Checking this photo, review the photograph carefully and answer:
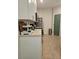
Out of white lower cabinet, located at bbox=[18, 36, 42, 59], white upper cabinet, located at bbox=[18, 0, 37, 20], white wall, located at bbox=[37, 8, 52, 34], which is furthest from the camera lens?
white wall, located at bbox=[37, 8, 52, 34]

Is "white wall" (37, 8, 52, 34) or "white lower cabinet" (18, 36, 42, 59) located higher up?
"white wall" (37, 8, 52, 34)

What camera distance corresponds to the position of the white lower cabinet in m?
2.31

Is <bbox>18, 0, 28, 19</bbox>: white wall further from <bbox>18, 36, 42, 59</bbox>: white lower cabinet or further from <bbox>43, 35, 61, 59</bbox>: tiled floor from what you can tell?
<bbox>43, 35, 61, 59</bbox>: tiled floor

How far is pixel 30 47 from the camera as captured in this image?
235cm

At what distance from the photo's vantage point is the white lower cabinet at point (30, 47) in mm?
2307

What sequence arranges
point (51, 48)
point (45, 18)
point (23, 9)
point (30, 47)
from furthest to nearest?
point (45, 18) < point (23, 9) < point (51, 48) < point (30, 47)

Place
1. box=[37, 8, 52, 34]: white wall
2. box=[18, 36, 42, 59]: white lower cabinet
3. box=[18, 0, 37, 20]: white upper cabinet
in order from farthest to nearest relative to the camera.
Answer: box=[37, 8, 52, 34]: white wall, box=[18, 0, 37, 20]: white upper cabinet, box=[18, 36, 42, 59]: white lower cabinet

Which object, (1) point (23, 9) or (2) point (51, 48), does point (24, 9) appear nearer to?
(1) point (23, 9)

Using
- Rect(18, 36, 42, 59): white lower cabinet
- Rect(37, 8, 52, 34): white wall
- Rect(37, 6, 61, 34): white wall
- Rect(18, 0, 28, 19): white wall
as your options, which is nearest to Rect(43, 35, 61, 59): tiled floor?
Rect(18, 36, 42, 59): white lower cabinet

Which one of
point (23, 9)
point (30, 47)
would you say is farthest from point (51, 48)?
point (23, 9)
